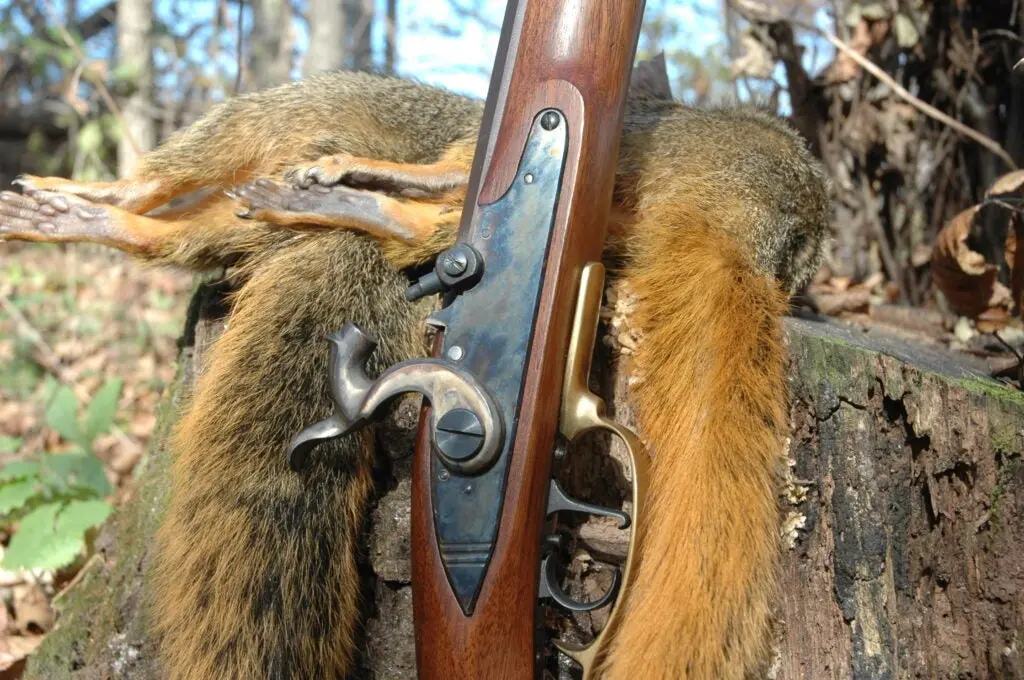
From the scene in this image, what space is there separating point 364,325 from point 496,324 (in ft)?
1.50

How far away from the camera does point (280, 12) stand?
764cm

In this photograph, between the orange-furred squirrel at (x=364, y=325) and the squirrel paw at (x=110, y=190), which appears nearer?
the orange-furred squirrel at (x=364, y=325)

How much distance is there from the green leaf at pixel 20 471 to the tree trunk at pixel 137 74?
4.28 metres

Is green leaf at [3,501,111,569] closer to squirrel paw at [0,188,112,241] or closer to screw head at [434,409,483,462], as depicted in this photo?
squirrel paw at [0,188,112,241]

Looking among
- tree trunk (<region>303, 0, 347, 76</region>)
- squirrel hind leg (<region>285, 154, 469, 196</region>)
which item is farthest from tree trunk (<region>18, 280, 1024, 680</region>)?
tree trunk (<region>303, 0, 347, 76</region>)

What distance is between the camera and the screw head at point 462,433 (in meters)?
1.53

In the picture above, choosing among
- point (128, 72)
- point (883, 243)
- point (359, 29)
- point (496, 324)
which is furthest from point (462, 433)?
point (359, 29)

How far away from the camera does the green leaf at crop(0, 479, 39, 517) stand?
2707 mm

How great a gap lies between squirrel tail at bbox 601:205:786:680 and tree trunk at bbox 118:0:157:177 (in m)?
5.91

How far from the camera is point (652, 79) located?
2.82m

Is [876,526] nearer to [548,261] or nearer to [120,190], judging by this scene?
[548,261]

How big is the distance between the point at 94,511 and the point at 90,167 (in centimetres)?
488

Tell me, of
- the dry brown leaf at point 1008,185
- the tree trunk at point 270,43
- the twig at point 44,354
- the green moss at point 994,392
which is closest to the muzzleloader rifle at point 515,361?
the green moss at point 994,392

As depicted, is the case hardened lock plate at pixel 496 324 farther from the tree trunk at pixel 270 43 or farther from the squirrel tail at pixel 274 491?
the tree trunk at pixel 270 43
